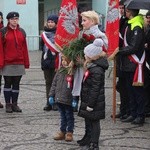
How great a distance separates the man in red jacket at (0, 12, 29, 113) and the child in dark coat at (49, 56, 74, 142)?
2167mm

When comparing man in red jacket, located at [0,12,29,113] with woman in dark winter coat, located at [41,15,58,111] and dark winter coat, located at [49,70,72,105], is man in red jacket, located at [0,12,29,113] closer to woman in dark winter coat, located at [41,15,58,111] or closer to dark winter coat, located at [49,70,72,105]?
woman in dark winter coat, located at [41,15,58,111]

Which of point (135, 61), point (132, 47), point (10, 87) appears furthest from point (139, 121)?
point (10, 87)

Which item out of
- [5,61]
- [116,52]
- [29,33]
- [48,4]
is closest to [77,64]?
[116,52]

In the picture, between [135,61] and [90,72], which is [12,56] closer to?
[135,61]

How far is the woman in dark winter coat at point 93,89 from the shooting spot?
6.65 m

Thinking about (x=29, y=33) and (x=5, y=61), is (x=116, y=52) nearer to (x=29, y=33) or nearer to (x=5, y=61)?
(x=5, y=61)

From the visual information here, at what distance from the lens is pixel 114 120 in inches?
348

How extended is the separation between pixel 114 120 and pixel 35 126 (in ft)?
4.46

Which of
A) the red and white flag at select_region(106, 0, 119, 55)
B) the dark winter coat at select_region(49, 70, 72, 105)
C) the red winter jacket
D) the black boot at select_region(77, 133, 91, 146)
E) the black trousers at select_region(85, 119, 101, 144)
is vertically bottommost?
the black boot at select_region(77, 133, 91, 146)

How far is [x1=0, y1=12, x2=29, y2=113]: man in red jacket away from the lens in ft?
31.0

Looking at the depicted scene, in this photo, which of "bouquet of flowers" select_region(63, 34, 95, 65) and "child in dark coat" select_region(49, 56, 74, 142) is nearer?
"bouquet of flowers" select_region(63, 34, 95, 65)

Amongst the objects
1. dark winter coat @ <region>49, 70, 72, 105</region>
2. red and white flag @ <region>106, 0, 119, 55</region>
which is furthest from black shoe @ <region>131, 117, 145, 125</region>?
dark winter coat @ <region>49, 70, 72, 105</region>

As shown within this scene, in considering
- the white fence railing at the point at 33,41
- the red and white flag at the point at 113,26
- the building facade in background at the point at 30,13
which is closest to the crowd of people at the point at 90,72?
the red and white flag at the point at 113,26

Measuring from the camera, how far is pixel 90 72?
22.0 ft
